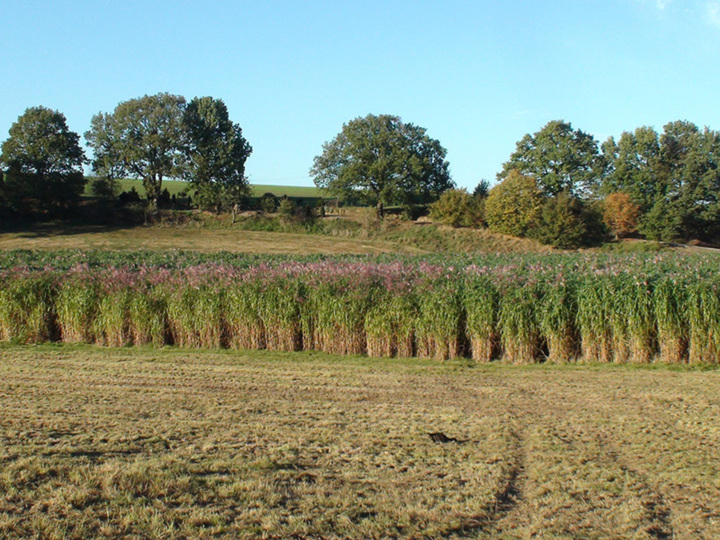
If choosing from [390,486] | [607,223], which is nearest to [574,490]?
[390,486]

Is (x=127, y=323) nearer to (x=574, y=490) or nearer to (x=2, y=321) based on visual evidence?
(x=2, y=321)

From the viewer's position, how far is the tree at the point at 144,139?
64625 mm

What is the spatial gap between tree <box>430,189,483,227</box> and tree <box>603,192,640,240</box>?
34.4 feet

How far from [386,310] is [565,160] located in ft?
193

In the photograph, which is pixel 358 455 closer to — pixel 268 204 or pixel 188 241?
pixel 188 241

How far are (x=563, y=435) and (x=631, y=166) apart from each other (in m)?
61.7

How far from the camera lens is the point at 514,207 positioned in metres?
55.5

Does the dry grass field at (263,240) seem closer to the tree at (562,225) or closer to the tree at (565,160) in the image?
the tree at (562,225)

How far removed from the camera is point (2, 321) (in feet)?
55.2

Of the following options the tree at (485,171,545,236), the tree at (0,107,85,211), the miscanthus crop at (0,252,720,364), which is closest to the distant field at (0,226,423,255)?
the tree at (0,107,85,211)

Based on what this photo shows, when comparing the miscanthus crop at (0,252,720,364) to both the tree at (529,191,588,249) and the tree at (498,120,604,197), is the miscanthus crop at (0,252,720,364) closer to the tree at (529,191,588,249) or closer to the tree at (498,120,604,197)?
the tree at (529,191,588,249)

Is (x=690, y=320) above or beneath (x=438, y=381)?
above

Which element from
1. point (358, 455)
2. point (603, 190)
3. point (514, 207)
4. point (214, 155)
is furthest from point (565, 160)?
point (358, 455)

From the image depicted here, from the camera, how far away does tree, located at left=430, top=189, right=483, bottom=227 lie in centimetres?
5794
